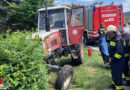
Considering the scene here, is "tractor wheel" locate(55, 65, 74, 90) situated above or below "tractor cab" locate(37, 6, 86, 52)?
below

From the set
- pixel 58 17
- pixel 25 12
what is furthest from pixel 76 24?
pixel 25 12

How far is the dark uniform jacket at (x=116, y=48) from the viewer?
11.0 ft

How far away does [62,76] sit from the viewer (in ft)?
12.1

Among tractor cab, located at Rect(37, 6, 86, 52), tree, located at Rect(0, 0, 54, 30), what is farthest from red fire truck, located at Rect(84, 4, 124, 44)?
tractor cab, located at Rect(37, 6, 86, 52)

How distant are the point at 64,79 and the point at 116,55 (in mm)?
1408

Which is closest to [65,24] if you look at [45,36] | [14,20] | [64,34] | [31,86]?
[64,34]

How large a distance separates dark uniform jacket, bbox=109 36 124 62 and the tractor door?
1975 mm

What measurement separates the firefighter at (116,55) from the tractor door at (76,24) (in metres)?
1.91

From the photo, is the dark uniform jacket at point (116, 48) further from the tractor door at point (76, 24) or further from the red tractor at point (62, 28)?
the tractor door at point (76, 24)

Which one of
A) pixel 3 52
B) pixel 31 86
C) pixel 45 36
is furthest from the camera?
pixel 45 36

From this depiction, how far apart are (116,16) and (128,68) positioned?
704 cm

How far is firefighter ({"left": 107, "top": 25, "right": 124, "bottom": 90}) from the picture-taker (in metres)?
3.36

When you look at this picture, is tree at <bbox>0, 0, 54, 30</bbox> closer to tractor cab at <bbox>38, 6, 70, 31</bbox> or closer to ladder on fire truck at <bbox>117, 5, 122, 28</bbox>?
ladder on fire truck at <bbox>117, 5, 122, 28</bbox>

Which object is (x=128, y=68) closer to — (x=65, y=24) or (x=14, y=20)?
(x=65, y=24)
